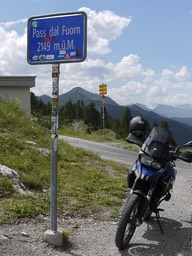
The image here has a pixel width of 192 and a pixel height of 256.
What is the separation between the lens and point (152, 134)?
16.7ft

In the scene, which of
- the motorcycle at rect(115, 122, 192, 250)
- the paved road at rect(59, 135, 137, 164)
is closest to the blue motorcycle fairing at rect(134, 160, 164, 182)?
the motorcycle at rect(115, 122, 192, 250)

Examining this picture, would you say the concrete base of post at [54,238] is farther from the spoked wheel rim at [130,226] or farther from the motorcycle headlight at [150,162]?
the motorcycle headlight at [150,162]

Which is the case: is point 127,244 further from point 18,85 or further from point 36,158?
point 18,85

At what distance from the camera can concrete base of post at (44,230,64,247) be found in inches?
176

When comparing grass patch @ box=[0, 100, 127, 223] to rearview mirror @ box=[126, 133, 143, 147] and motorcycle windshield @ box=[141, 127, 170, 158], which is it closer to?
rearview mirror @ box=[126, 133, 143, 147]

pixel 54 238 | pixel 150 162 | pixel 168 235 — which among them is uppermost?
pixel 150 162

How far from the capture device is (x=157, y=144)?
16.2 ft

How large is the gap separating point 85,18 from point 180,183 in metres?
6.56

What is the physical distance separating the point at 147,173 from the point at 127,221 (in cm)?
64

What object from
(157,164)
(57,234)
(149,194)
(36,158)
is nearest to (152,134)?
(157,164)

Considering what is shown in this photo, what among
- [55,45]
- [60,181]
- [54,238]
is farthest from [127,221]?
[60,181]

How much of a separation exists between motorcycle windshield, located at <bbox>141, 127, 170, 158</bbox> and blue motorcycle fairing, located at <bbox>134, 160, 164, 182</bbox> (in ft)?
0.65

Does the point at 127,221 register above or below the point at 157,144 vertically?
below

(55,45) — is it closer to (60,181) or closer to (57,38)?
(57,38)
